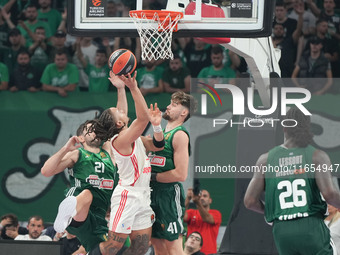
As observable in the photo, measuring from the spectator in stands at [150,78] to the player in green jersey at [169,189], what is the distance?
14.4 ft

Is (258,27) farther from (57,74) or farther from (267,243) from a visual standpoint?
(57,74)

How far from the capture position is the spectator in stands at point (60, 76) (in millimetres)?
12961

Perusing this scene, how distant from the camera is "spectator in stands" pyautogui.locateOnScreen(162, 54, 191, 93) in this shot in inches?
502

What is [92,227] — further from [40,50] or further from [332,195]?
[40,50]

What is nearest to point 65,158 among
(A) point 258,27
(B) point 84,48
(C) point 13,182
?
(A) point 258,27

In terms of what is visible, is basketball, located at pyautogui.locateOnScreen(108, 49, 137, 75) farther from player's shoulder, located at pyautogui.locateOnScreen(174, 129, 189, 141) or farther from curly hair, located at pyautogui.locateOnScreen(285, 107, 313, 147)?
curly hair, located at pyautogui.locateOnScreen(285, 107, 313, 147)

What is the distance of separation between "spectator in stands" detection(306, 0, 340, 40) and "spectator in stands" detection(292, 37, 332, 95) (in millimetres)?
488

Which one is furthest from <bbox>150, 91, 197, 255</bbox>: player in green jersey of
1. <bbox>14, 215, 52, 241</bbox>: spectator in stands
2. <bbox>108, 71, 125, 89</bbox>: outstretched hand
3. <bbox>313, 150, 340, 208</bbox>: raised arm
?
<bbox>14, 215, 52, 241</bbox>: spectator in stands

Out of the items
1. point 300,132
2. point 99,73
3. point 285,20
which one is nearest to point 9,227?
point 99,73

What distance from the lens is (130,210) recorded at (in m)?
7.79

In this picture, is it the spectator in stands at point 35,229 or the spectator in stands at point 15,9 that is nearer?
the spectator in stands at point 35,229

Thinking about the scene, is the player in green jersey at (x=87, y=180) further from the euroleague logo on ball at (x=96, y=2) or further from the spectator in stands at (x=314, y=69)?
the spectator in stands at (x=314, y=69)

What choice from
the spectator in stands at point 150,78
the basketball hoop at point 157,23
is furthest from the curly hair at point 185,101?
the spectator in stands at point 150,78

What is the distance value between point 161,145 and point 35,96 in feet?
18.1
